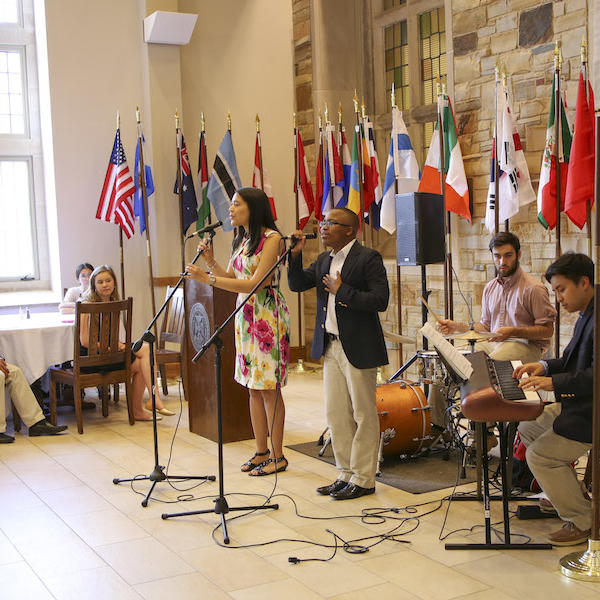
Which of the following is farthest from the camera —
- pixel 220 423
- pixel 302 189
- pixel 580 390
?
pixel 302 189

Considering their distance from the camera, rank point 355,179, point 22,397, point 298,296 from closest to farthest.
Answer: point 22,397, point 355,179, point 298,296

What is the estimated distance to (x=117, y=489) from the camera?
4457 millimetres

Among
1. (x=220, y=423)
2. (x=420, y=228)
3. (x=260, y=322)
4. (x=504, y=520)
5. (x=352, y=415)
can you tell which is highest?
(x=420, y=228)

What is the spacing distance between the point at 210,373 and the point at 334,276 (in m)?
1.62

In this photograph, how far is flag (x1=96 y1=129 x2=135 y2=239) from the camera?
24.9ft

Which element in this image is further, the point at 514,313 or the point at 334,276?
the point at 514,313

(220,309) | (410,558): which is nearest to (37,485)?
(220,309)

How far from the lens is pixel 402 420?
473 centimetres

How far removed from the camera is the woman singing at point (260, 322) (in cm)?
445

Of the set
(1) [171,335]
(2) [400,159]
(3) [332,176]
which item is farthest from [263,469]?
(3) [332,176]

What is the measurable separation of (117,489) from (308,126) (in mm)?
5322

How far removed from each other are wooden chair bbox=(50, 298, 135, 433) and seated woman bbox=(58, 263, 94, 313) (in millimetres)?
901

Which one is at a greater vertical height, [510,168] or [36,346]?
[510,168]

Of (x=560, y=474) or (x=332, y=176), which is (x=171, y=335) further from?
(x=560, y=474)
